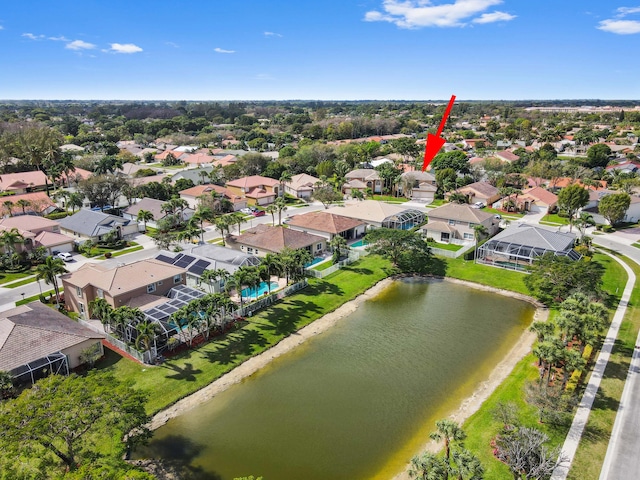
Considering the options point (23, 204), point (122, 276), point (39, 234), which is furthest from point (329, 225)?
point (23, 204)

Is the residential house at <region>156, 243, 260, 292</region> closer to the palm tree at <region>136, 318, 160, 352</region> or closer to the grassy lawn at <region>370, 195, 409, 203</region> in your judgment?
the palm tree at <region>136, 318, 160, 352</region>

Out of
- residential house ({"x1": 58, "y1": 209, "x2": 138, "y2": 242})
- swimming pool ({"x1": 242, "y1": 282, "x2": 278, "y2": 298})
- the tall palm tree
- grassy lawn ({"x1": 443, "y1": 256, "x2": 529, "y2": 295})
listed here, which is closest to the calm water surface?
grassy lawn ({"x1": 443, "y1": 256, "x2": 529, "y2": 295})

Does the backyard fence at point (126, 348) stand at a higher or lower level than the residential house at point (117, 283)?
lower

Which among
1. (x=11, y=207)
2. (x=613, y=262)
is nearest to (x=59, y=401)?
(x=613, y=262)

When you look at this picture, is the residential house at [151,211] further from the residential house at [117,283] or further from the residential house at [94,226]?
the residential house at [117,283]

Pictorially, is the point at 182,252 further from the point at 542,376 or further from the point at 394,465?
the point at 542,376

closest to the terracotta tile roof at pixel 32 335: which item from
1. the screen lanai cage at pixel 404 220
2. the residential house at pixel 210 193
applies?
the screen lanai cage at pixel 404 220
